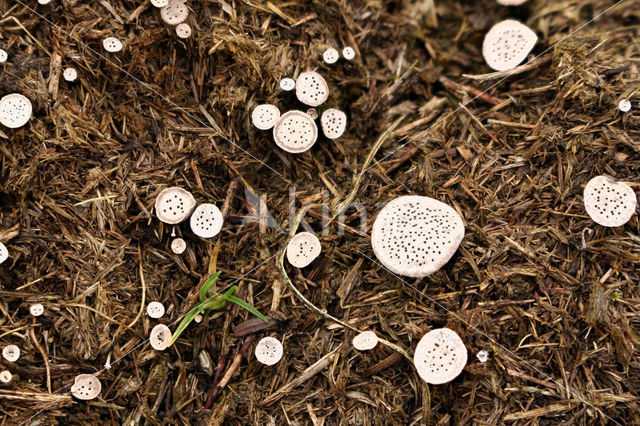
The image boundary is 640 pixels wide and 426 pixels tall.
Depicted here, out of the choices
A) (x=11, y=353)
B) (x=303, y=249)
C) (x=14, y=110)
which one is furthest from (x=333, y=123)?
(x=11, y=353)

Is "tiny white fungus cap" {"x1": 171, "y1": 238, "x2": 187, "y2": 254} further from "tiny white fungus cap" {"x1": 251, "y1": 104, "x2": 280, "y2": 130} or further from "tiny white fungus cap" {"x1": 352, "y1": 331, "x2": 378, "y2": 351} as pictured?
"tiny white fungus cap" {"x1": 352, "y1": 331, "x2": 378, "y2": 351}

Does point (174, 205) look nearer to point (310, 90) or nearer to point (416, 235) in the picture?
point (310, 90)

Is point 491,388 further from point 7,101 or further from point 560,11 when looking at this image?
point 7,101

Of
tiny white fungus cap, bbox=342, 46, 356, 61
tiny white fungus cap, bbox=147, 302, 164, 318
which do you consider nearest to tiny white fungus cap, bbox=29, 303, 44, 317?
tiny white fungus cap, bbox=147, 302, 164, 318

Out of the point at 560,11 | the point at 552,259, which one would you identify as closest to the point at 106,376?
the point at 552,259

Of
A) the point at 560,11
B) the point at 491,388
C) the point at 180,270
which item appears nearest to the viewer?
the point at 491,388

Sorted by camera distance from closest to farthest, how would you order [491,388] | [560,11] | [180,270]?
[491,388] < [180,270] < [560,11]
